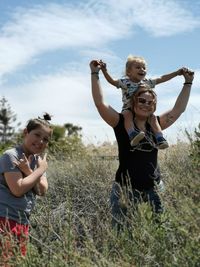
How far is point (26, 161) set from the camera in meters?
4.08

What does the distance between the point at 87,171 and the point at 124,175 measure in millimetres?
3296

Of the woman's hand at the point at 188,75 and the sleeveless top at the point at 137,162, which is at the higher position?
the woman's hand at the point at 188,75

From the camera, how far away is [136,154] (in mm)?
4516

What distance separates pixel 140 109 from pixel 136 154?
359mm

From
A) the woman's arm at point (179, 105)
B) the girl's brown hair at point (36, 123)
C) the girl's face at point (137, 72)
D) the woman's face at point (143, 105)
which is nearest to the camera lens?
the girl's brown hair at point (36, 123)

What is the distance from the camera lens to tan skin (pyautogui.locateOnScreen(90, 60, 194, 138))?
14.9ft

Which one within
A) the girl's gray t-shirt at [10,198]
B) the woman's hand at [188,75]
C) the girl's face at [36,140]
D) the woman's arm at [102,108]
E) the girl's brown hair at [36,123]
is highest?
the woman's hand at [188,75]

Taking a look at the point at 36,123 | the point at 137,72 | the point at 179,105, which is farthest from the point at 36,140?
the point at 137,72

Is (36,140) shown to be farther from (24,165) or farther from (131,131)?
(131,131)

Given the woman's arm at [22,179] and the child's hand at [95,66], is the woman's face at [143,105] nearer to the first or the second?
the child's hand at [95,66]

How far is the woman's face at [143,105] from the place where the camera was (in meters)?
4.63

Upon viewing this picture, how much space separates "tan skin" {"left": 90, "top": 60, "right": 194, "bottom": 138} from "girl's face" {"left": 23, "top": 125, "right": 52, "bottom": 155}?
0.48 meters

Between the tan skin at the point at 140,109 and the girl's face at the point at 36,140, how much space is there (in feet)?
1.59

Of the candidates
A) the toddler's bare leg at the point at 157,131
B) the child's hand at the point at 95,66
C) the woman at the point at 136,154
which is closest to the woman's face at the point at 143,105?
the woman at the point at 136,154
